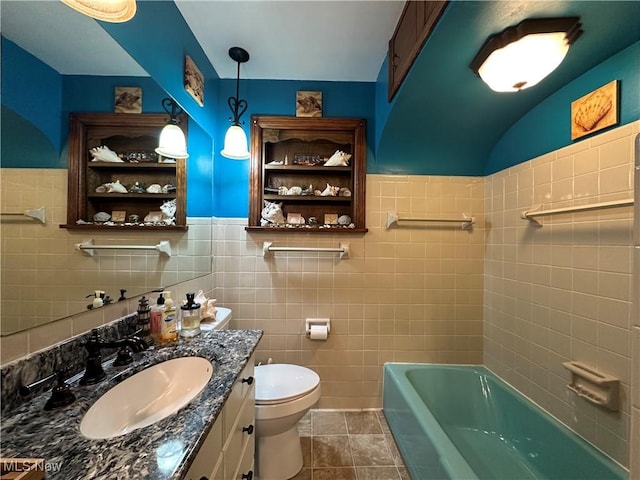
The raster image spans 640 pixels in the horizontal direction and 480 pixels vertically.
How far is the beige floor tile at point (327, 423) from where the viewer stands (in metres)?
1.78

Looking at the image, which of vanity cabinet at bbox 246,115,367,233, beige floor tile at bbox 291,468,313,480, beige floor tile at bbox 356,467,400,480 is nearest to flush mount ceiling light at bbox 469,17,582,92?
vanity cabinet at bbox 246,115,367,233

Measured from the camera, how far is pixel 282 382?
4.94 ft

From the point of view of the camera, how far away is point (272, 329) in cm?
199

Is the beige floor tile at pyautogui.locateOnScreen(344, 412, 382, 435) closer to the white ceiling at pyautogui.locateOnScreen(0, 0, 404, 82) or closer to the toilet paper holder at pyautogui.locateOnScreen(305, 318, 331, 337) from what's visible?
the toilet paper holder at pyautogui.locateOnScreen(305, 318, 331, 337)

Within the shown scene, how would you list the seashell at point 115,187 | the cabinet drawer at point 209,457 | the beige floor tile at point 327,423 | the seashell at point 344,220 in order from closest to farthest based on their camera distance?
the cabinet drawer at point 209,457 < the seashell at point 115,187 < the beige floor tile at point 327,423 < the seashell at point 344,220

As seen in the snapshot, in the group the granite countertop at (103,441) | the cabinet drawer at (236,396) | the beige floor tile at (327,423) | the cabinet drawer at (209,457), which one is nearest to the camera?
the granite countertop at (103,441)

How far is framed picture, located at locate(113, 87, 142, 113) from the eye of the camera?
105cm

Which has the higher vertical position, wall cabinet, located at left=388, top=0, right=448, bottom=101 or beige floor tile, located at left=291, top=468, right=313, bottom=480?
A: wall cabinet, located at left=388, top=0, right=448, bottom=101

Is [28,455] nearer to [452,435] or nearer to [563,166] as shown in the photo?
[452,435]

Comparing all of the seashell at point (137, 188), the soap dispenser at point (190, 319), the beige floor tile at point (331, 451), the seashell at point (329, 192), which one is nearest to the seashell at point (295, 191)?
the seashell at point (329, 192)

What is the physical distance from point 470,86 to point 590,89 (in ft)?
1.78

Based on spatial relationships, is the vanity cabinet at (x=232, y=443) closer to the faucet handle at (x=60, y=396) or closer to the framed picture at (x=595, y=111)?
the faucet handle at (x=60, y=396)

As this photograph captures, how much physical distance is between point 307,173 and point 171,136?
1.02 metres

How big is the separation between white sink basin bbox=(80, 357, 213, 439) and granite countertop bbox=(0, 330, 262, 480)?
0.04 metres
